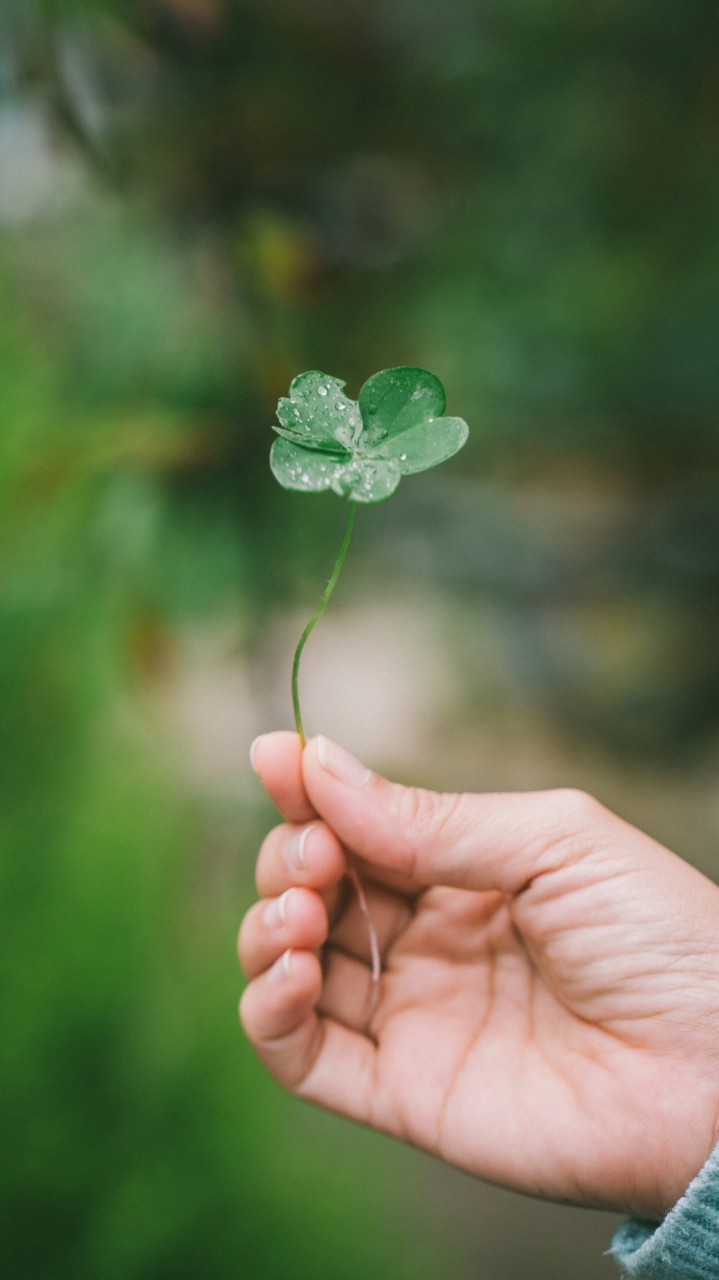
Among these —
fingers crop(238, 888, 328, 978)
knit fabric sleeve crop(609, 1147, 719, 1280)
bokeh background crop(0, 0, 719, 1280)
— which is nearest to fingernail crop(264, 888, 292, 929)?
fingers crop(238, 888, 328, 978)

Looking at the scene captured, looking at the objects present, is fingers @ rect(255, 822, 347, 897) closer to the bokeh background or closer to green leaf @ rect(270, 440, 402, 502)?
green leaf @ rect(270, 440, 402, 502)

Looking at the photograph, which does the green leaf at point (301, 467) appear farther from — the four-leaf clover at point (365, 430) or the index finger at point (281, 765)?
the index finger at point (281, 765)

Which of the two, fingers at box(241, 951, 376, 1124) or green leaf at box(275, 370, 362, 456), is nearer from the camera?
green leaf at box(275, 370, 362, 456)

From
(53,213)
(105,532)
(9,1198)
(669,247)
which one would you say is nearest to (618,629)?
(669,247)

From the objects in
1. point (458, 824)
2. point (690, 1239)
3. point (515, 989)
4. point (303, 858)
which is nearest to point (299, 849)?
point (303, 858)

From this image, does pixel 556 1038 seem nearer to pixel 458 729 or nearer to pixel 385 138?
pixel 458 729

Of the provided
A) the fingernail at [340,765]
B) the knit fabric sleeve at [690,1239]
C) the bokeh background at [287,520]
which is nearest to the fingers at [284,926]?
the fingernail at [340,765]
